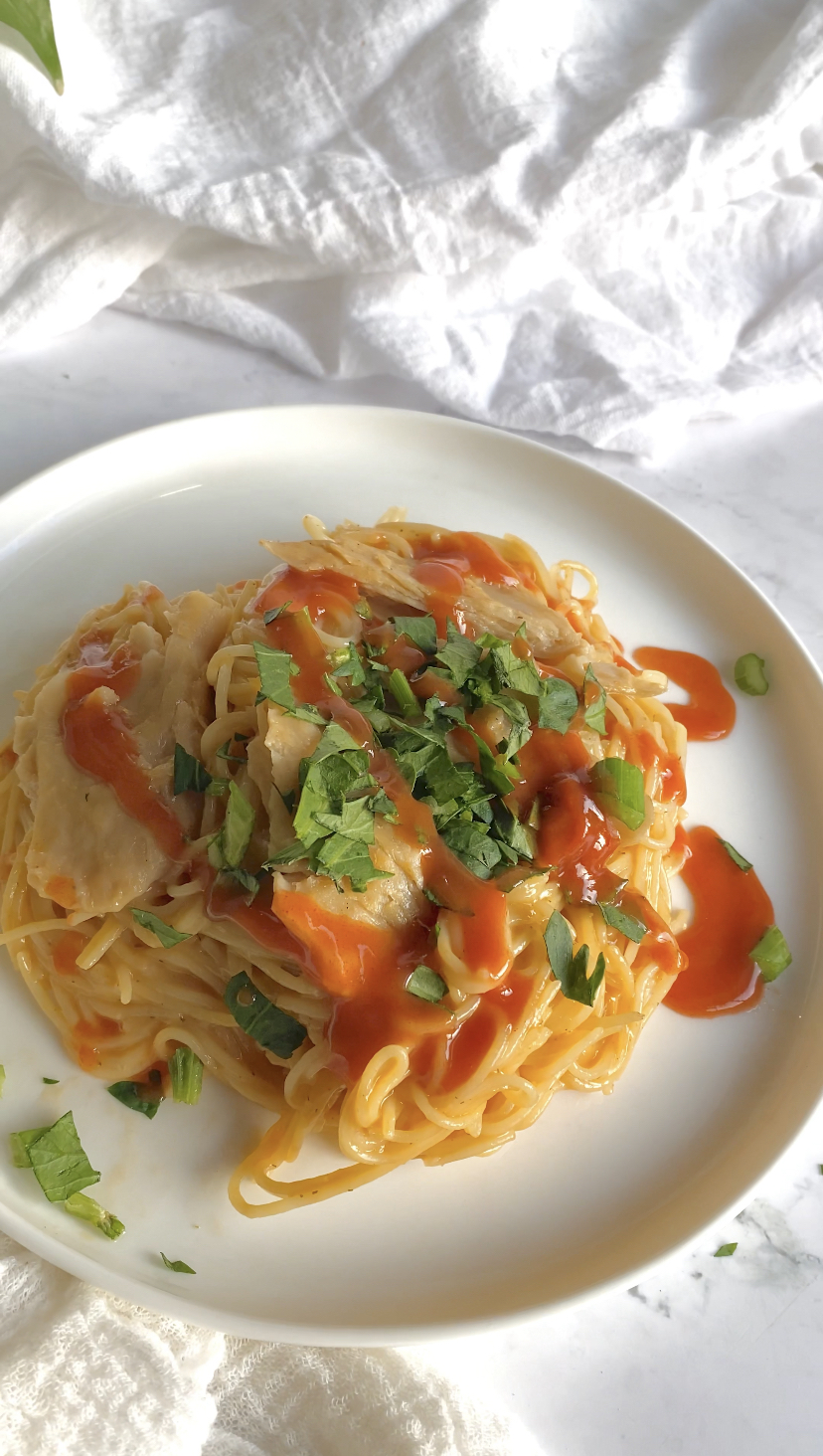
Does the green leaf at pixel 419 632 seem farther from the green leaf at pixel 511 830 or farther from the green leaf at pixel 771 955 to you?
the green leaf at pixel 771 955

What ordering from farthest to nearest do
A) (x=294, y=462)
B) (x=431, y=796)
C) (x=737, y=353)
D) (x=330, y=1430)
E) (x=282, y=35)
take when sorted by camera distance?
(x=737, y=353) < (x=282, y=35) < (x=294, y=462) < (x=431, y=796) < (x=330, y=1430)

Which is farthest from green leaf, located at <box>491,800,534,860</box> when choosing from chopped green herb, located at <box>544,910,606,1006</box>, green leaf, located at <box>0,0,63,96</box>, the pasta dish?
green leaf, located at <box>0,0,63,96</box>

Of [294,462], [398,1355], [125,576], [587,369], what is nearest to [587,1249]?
[398,1355]

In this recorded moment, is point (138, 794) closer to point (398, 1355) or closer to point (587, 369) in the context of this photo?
point (398, 1355)

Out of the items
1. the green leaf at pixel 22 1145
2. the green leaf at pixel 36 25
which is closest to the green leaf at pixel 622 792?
the green leaf at pixel 22 1145

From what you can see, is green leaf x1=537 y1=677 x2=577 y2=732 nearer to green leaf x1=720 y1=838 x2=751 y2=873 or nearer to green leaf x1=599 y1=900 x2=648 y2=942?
green leaf x1=599 y1=900 x2=648 y2=942
